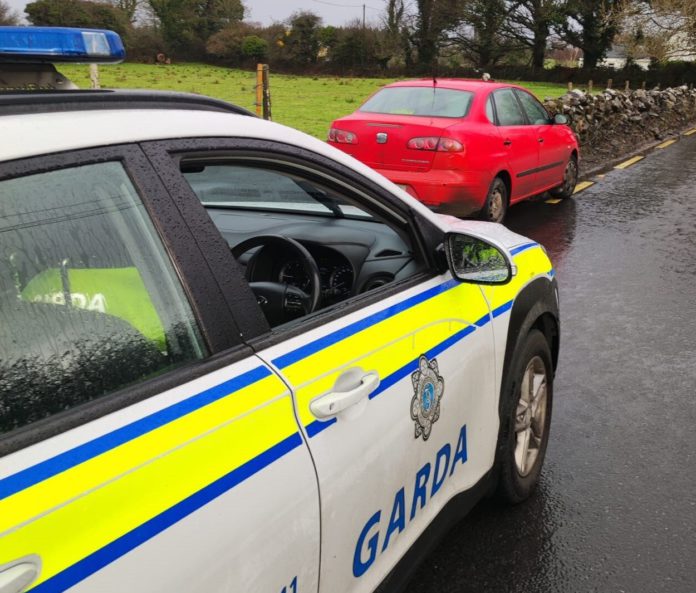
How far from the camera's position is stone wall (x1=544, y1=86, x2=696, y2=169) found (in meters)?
15.0

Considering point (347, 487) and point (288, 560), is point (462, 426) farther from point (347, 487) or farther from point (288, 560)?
point (288, 560)

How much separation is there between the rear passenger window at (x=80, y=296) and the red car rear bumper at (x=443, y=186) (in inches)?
Result: 241

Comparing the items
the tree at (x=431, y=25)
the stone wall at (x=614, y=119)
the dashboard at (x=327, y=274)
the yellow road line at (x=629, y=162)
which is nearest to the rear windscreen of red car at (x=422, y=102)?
the dashboard at (x=327, y=274)

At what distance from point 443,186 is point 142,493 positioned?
21.6ft

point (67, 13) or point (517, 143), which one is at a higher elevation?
point (67, 13)

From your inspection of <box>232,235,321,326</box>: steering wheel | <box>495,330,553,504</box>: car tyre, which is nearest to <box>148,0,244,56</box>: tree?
<box>495,330,553,504</box>: car tyre

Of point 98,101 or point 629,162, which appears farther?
point 629,162

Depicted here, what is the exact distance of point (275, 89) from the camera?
3900cm

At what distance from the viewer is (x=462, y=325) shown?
7.99 ft

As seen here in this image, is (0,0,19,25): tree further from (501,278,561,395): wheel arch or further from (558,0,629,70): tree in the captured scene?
(558,0,629,70): tree

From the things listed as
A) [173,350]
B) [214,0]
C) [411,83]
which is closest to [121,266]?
[173,350]

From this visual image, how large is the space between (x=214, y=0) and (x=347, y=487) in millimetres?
65217

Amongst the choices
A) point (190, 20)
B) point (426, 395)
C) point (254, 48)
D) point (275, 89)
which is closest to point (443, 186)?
point (426, 395)

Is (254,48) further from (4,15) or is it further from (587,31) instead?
(4,15)
